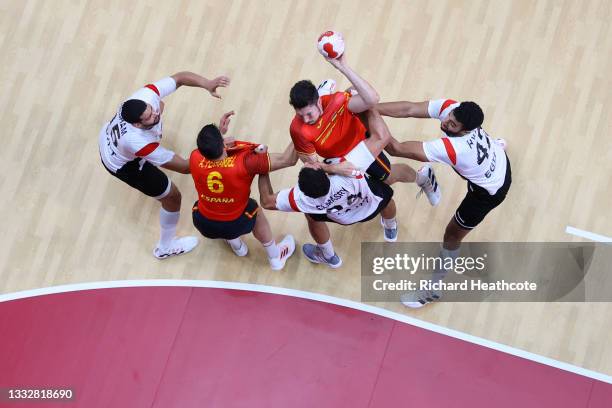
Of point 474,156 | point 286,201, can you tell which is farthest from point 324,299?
point 474,156

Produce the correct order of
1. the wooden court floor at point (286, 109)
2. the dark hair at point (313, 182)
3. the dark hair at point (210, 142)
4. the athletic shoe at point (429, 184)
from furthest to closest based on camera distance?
1. the wooden court floor at point (286, 109)
2. the athletic shoe at point (429, 184)
3. the dark hair at point (210, 142)
4. the dark hair at point (313, 182)

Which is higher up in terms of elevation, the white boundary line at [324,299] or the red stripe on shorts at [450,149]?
the red stripe on shorts at [450,149]

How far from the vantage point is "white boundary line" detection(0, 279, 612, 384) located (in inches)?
204

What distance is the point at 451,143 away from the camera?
432 centimetres

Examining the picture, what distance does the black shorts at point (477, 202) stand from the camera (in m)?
4.66

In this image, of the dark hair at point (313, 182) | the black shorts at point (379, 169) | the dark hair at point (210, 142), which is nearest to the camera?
the dark hair at point (313, 182)

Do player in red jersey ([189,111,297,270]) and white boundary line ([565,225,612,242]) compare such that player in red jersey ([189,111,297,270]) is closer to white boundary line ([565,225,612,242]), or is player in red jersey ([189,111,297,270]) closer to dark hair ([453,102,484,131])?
dark hair ([453,102,484,131])

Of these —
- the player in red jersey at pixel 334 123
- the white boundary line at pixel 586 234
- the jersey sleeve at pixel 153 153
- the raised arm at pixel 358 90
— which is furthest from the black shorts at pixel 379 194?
the white boundary line at pixel 586 234

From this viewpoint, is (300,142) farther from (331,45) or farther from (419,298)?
(419,298)

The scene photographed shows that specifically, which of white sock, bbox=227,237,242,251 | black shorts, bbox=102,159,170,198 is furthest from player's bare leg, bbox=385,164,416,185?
black shorts, bbox=102,159,170,198

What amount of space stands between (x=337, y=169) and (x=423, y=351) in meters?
1.83

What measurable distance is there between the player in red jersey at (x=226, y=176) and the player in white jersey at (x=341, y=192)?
7.8 inches

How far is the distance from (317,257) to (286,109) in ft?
4.49

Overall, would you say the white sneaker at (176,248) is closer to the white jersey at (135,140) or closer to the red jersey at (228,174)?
the white jersey at (135,140)
